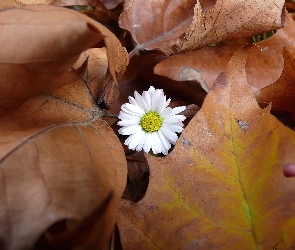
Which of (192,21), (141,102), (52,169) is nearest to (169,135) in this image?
(141,102)

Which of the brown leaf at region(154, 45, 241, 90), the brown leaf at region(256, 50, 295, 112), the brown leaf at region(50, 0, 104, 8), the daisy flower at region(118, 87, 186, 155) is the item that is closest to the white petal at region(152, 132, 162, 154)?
the daisy flower at region(118, 87, 186, 155)

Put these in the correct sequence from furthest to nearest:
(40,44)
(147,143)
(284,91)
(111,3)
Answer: (111,3), (147,143), (284,91), (40,44)

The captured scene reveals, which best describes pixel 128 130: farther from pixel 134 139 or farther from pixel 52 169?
pixel 52 169

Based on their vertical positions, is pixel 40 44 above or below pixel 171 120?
above

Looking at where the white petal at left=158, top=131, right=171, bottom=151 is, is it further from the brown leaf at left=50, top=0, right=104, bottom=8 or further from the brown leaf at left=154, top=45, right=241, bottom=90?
the brown leaf at left=50, top=0, right=104, bottom=8

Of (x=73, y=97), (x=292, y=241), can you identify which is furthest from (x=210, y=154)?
(x=73, y=97)

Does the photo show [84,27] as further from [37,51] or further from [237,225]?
[237,225]

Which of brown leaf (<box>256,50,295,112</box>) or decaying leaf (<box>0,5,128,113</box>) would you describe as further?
brown leaf (<box>256,50,295,112</box>)
